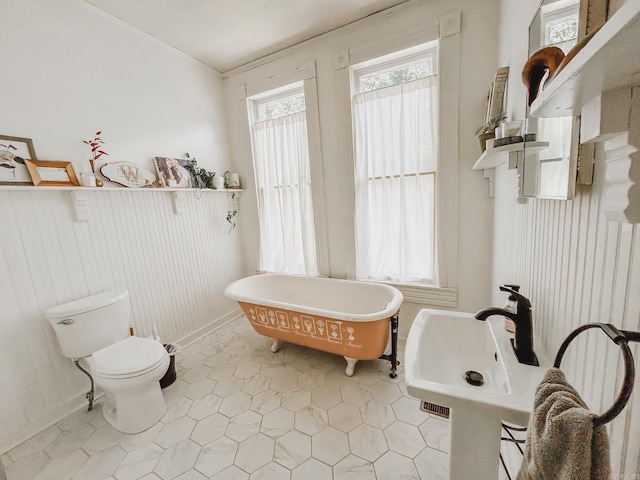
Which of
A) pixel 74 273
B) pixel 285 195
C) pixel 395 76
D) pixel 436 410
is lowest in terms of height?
pixel 436 410

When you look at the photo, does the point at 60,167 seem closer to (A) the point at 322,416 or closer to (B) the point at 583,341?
(A) the point at 322,416

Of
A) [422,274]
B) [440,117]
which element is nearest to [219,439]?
[422,274]

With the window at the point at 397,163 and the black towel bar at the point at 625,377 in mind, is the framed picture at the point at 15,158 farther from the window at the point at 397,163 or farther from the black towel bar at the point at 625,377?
the black towel bar at the point at 625,377

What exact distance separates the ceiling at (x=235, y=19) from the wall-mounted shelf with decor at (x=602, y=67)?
→ 87.5 inches

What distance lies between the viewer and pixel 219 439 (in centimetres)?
150

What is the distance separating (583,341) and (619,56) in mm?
677

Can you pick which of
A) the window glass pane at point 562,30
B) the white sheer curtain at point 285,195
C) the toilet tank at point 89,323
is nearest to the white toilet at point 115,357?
the toilet tank at point 89,323

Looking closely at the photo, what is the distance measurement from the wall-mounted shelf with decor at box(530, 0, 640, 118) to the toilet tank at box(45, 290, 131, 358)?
7.91 ft

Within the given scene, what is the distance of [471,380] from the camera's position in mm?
1037

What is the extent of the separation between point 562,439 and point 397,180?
6.72 feet

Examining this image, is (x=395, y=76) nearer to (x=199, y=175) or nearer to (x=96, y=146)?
(x=199, y=175)

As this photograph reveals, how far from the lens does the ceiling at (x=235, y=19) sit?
6.34ft

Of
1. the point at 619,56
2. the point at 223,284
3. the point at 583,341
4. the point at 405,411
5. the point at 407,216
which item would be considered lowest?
the point at 405,411

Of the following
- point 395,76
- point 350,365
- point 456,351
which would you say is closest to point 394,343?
point 350,365
